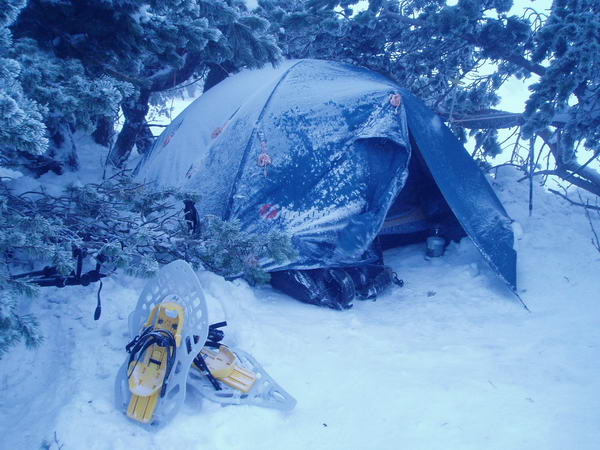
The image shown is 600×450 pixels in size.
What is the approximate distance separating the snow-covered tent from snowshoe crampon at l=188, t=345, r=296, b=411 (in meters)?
1.27

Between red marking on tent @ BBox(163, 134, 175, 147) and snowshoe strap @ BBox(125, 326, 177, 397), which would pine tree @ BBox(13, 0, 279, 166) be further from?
red marking on tent @ BBox(163, 134, 175, 147)

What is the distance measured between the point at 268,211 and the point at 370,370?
172cm

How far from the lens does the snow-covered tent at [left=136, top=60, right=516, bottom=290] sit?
3.92 metres

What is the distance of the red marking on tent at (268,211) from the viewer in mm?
3869

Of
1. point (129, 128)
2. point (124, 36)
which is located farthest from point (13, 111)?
point (129, 128)

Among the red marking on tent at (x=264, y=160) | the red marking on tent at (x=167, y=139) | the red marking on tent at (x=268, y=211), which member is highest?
the red marking on tent at (x=264, y=160)

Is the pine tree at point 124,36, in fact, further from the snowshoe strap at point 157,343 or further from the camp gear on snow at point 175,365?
the snowshoe strap at point 157,343

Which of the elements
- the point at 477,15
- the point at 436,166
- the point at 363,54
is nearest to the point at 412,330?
the point at 436,166

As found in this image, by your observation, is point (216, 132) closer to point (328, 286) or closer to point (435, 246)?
point (328, 286)

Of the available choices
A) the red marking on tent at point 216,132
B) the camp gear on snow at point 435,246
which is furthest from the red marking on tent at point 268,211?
the camp gear on snow at point 435,246

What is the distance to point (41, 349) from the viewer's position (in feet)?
8.21

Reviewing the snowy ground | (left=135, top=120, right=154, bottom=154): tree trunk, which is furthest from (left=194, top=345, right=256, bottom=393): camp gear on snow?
(left=135, top=120, right=154, bottom=154): tree trunk

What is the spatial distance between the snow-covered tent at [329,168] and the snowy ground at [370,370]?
517mm

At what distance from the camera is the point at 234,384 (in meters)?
2.38
